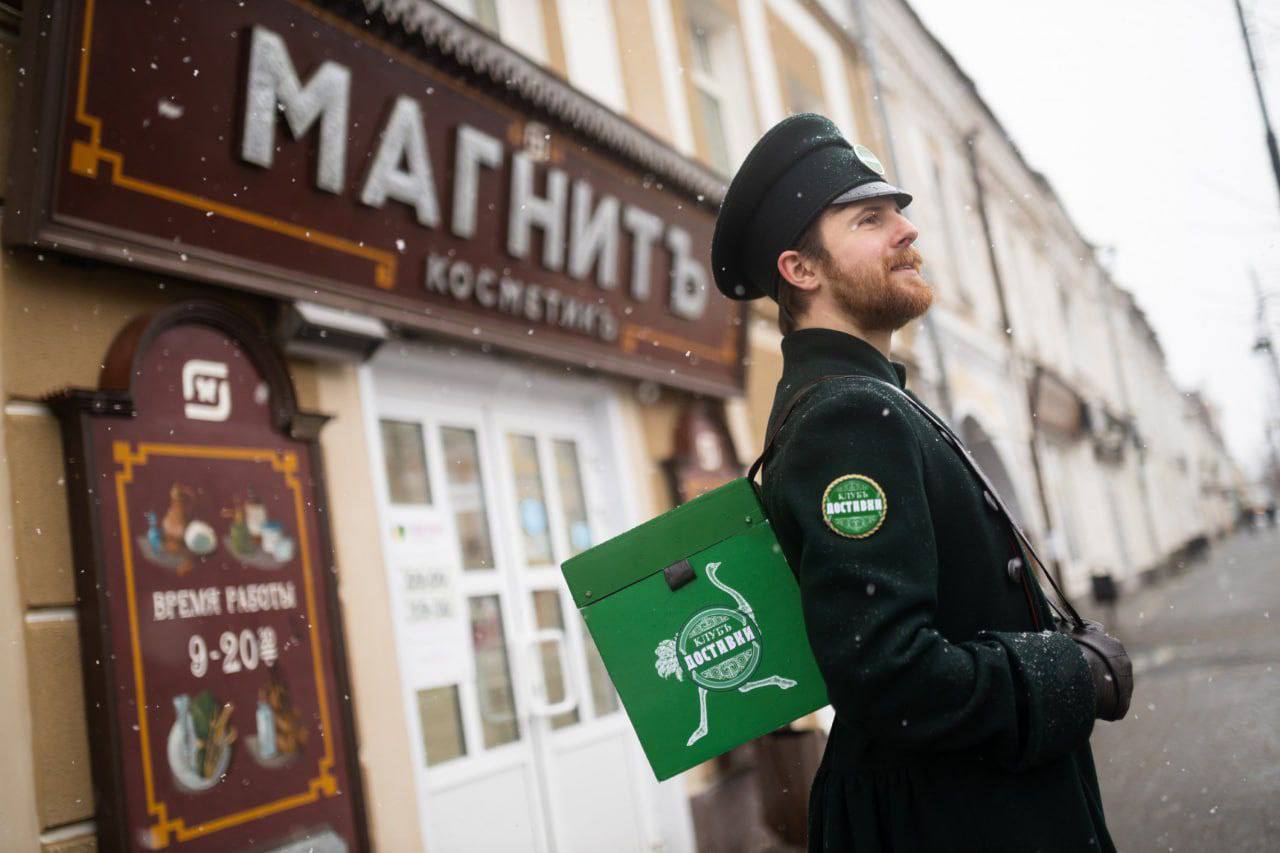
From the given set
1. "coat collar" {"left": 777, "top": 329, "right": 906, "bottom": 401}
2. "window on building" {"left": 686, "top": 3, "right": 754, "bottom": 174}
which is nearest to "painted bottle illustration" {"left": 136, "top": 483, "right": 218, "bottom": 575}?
"coat collar" {"left": 777, "top": 329, "right": 906, "bottom": 401}

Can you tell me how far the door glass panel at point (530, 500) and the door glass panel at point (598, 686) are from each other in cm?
45

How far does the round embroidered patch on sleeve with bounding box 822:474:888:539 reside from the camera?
1.41 meters

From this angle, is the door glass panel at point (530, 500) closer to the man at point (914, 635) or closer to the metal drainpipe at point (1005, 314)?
the man at point (914, 635)

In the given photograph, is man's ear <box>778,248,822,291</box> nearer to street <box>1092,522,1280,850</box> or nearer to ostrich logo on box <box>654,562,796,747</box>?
ostrich logo on box <box>654,562,796,747</box>

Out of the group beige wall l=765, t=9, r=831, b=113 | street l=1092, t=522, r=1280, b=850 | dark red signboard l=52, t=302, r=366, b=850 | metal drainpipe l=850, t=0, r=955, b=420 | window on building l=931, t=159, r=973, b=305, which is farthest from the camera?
window on building l=931, t=159, r=973, b=305

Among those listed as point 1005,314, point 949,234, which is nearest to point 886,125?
point 949,234

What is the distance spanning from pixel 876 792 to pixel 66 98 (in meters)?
2.60

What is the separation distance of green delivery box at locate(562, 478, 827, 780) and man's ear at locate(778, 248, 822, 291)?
36 cm

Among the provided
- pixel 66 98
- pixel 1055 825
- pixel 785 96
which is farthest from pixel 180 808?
pixel 785 96

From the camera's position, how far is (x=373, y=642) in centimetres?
389

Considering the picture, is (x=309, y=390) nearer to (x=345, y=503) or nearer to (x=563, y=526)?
(x=345, y=503)

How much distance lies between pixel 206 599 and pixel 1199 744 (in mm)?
5172

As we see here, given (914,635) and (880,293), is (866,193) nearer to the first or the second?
(880,293)

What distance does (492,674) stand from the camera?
4.75m
